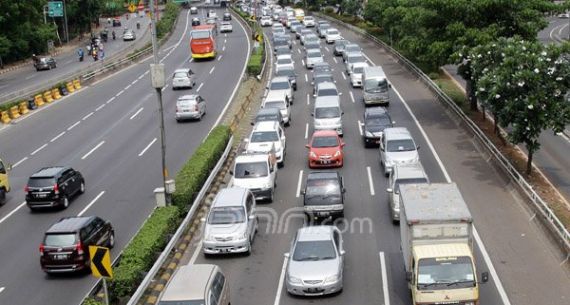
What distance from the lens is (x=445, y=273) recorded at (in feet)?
65.9

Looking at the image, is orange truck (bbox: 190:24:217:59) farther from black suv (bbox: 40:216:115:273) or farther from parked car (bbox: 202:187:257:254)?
black suv (bbox: 40:216:115:273)

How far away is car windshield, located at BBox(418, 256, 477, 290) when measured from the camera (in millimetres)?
19859

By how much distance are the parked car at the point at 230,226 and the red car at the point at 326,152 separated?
8.89 meters

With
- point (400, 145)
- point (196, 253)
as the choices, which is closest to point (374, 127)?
point (400, 145)

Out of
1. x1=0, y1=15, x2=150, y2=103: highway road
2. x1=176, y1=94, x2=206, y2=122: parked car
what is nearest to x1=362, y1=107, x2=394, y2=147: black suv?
x1=176, y1=94, x2=206, y2=122: parked car

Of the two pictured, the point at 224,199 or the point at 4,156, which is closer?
the point at 224,199

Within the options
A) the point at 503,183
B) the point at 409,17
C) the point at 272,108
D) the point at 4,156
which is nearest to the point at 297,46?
the point at 409,17

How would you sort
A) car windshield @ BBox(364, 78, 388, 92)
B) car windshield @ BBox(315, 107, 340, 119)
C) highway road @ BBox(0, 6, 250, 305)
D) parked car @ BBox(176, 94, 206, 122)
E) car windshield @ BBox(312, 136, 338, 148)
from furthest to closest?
car windshield @ BBox(364, 78, 388, 92), parked car @ BBox(176, 94, 206, 122), car windshield @ BBox(315, 107, 340, 119), car windshield @ BBox(312, 136, 338, 148), highway road @ BBox(0, 6, 250, 305)

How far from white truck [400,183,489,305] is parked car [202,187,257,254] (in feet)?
20.0

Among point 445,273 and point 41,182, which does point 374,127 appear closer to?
point 41,182

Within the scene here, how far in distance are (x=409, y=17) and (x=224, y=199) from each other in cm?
3543

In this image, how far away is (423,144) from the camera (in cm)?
3975

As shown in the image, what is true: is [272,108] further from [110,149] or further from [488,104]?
[488,104]

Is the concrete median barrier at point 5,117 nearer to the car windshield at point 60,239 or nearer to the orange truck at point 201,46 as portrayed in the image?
the orange truck at point 201,46
